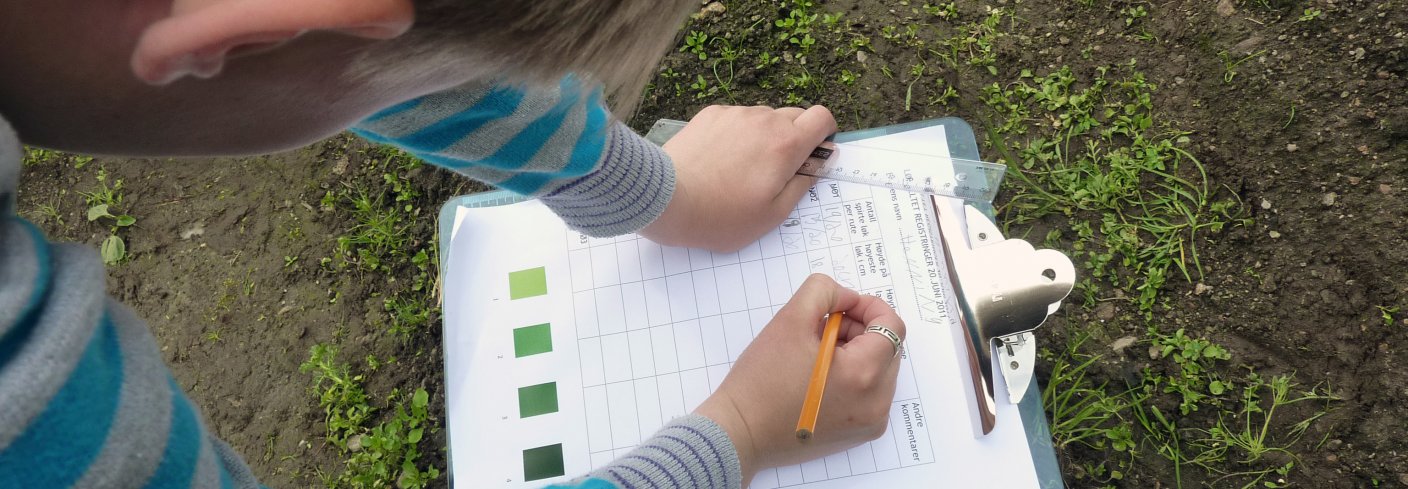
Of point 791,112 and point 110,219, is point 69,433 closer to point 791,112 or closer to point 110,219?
point 791,112

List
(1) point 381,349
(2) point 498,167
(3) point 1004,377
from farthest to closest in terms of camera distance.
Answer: (1) point 381,349, (3) point 1004,377, (2) point 498,167

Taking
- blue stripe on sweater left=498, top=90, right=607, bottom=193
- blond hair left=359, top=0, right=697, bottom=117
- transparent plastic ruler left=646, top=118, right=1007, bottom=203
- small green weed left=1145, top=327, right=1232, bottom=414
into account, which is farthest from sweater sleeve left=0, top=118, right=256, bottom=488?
small green weed left=1145, top=327, right=1232, bottom=414

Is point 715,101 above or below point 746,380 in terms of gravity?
above

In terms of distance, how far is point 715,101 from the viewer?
4.31 feet

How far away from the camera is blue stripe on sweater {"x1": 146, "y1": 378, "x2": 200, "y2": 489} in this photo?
498 millimetres

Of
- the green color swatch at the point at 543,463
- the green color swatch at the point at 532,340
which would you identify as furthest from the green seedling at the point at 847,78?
the green color swatch at the point at 543,463

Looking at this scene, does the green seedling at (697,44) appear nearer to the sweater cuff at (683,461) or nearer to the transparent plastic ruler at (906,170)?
the transparent plastic ruler at (906,170)

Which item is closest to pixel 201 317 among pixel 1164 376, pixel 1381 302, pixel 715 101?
pixel 715 101

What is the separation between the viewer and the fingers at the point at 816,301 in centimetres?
94

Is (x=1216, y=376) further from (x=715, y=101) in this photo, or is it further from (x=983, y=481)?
(x=715, y=101)

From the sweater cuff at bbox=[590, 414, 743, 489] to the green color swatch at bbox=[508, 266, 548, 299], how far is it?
0.30 metres

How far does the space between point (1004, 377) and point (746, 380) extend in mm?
331

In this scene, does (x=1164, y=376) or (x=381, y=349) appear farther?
(x=381, y=349)

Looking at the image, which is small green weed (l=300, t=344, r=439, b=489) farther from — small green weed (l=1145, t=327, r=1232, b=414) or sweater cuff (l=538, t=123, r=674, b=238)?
small green weed (l=1145, t=327, r=1232, b=414)
